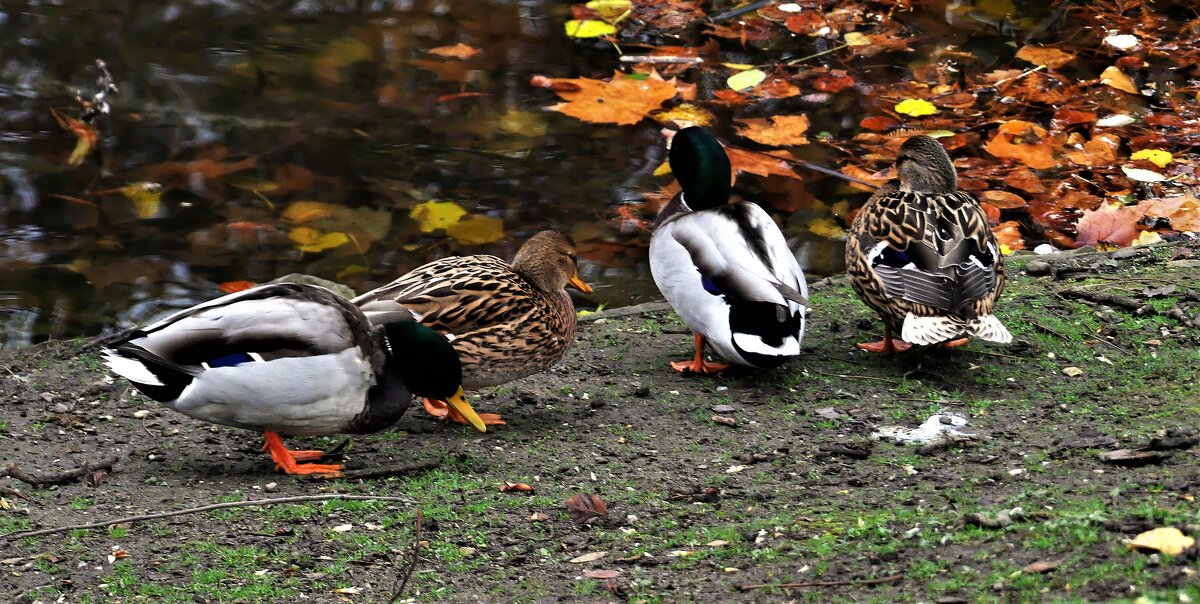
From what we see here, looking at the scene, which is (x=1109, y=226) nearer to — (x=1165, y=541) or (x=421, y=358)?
(x=421, y=358)

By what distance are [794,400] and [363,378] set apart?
161 centimetres

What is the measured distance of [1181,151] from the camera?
26.0 ft

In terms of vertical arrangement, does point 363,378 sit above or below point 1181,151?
above

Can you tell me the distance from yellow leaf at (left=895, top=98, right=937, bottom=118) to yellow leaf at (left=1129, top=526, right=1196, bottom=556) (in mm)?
6034

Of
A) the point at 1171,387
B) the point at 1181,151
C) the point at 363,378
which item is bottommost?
the point at 1181,151

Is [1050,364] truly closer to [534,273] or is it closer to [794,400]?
[794,400]

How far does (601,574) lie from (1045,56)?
719cm

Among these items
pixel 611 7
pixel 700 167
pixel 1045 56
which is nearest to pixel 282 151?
pixel 611 7

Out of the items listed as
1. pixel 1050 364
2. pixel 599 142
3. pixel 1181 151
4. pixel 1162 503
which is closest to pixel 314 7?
pixel 599 142

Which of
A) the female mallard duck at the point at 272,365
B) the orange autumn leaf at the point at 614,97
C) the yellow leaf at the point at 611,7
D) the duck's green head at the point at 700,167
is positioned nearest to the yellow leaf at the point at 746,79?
the orange autumn leaf at the point at 614,97

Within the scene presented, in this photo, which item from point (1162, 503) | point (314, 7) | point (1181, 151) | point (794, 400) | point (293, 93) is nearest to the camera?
point (1162, 503)

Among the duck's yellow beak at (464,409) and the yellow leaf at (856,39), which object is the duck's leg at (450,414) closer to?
the duck's yellow beak at (464,409)

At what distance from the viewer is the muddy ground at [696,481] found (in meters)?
3.25

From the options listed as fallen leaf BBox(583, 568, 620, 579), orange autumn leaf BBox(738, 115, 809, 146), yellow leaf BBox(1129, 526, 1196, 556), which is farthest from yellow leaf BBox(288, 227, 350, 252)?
yellow leaf BBox(1129, 526, 1196, 556)
